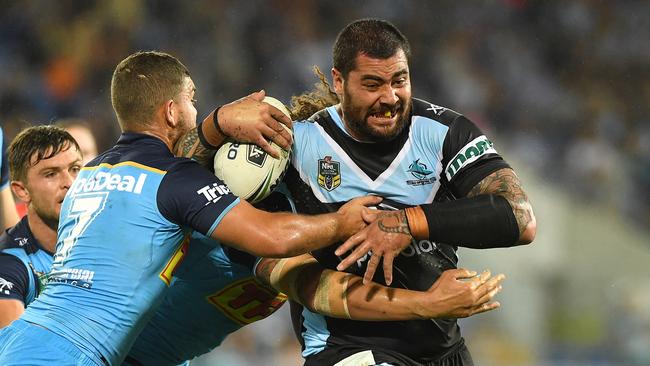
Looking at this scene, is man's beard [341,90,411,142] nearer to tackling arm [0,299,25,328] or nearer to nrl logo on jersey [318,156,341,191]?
nrl logo on jersey [318,156,341,191]

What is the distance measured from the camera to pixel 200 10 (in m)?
12.0

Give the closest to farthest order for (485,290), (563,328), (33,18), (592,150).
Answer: (485,290), (563,328), (592,150), (33,18)

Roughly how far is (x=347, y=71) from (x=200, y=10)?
7.88 m

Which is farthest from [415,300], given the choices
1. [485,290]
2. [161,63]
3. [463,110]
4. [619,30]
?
[619,30]

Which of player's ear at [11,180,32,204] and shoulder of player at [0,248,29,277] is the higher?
player's ear at [11,180,32,204]

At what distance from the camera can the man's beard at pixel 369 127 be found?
446 centimetres

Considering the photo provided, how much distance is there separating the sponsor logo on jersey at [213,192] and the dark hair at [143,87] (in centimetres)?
59

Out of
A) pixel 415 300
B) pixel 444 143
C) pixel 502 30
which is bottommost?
pixel 415 300

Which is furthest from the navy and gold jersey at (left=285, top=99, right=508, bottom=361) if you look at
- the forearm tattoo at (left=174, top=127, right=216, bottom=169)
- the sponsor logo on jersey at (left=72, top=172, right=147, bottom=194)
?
the sponsor logo on jersey at (left=72, top=172, right=147, bottom=194)

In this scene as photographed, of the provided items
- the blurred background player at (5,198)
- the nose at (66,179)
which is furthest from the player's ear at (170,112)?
the blurred background player at (5,198)

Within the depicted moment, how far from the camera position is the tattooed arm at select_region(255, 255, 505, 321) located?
13.5 ft

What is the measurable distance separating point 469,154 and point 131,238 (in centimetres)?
158

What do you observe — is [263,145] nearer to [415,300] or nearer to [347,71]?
[347,71]

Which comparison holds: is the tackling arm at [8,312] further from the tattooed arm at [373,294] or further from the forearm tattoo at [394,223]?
the forearm tattoo at [394,223]
